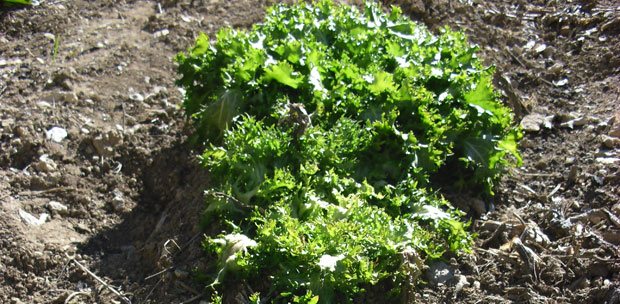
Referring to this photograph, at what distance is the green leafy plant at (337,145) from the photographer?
397 cm

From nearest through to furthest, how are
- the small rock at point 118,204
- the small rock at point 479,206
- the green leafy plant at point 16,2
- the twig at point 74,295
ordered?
the twig at point 74,295 < the small rock at point 479,206 < the small rock at point 118,204 < the green leafy plant at point 16,2

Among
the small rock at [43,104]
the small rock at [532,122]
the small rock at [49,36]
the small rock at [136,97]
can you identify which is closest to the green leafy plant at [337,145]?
the small rock at [532,122]

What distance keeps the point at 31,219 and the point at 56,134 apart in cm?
79

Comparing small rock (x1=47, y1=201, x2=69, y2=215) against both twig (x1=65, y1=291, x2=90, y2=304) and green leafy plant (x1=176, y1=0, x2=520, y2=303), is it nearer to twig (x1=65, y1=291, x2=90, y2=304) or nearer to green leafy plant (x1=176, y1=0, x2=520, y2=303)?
twig (x1=65, y1=291, x2=90, y2=304)

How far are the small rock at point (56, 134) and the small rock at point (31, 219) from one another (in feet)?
2.22

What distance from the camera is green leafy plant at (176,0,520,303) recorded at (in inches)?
156

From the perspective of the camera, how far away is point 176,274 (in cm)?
437

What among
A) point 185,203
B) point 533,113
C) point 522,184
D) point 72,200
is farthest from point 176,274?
point 533,113

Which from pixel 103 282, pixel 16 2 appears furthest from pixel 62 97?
pixel 103 282

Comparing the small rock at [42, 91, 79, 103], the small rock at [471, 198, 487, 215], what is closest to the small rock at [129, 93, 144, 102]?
the small rock at [42, 91, 79, 103]

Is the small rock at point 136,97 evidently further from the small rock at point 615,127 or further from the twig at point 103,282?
the small rock at point 615,127

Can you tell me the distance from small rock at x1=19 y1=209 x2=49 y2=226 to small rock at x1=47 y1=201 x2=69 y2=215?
70mm

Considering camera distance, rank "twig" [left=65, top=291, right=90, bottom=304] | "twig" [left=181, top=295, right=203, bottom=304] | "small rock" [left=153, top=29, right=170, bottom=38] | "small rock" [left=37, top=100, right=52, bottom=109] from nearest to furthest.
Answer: "twig" [left=181, top=295, right=203, bottom=304]
"twig" [left=65, top=291, right=90, bottom=304]
"small rock" [left=37, top=100, right=52, bottom=109]
"small rock" [left=153, top=29, right=170, bottom=38]

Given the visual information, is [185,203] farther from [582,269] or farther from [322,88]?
[582,269]
